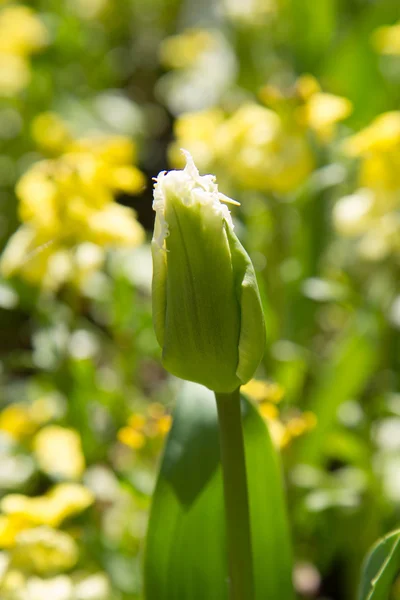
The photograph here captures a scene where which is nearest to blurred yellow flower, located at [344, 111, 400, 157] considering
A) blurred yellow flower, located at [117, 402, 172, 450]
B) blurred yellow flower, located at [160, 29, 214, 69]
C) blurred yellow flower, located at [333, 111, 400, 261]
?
blurred yellow flower, located at [333, 111, 400, 261]

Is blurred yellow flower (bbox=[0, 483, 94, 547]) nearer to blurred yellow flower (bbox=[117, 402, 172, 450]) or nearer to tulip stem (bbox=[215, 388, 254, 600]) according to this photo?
blurred yellow flower (bbox=[117, 402, 172, 450])

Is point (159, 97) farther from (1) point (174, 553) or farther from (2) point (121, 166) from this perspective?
(1) point (174, 553)

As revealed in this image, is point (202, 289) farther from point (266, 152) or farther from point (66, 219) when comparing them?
point (266, 152)

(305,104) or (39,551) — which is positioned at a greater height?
(305,104)

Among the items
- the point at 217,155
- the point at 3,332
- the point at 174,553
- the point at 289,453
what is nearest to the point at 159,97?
the point at 3,332

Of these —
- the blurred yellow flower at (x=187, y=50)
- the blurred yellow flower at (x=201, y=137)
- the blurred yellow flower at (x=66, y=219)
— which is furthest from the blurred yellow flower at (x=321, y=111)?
the blurred yellow flower at (x=187, y=50)

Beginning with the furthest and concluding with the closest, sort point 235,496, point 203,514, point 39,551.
A: 1. point 39,551
2. point 203,514
3. point 235,496

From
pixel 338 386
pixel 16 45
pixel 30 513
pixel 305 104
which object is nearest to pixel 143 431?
pixel 30 513

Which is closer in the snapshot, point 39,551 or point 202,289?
point 202,289
